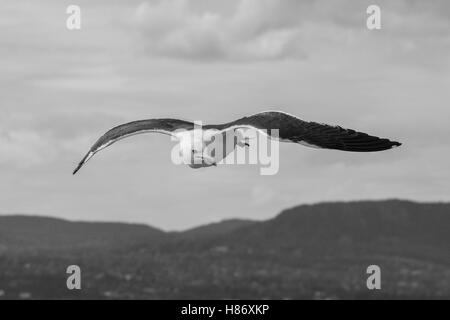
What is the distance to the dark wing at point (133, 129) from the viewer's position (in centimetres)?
2736

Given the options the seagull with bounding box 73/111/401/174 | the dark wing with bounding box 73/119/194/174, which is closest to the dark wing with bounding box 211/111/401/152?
the seagull with bounding box 73/111/401/174

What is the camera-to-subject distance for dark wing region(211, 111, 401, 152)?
83.3 ft

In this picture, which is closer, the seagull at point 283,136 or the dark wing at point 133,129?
the seagull at point 283,136

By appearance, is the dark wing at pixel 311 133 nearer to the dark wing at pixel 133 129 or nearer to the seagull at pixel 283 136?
the seagull at pixel 283 136

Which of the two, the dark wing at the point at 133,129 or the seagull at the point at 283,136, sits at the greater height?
the dark wing at the point at 133,129

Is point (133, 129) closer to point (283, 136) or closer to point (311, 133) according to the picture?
point (283, 136)

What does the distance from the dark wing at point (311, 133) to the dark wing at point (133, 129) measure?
2029 millimetres

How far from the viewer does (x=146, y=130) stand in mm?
28438

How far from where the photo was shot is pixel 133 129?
29.0m

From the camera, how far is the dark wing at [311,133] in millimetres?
25391

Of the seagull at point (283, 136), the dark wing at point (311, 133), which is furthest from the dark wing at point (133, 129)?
the dark wing at point (311, 133)

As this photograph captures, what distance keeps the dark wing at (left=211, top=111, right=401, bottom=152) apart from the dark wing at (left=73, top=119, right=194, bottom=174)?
2029 mm
